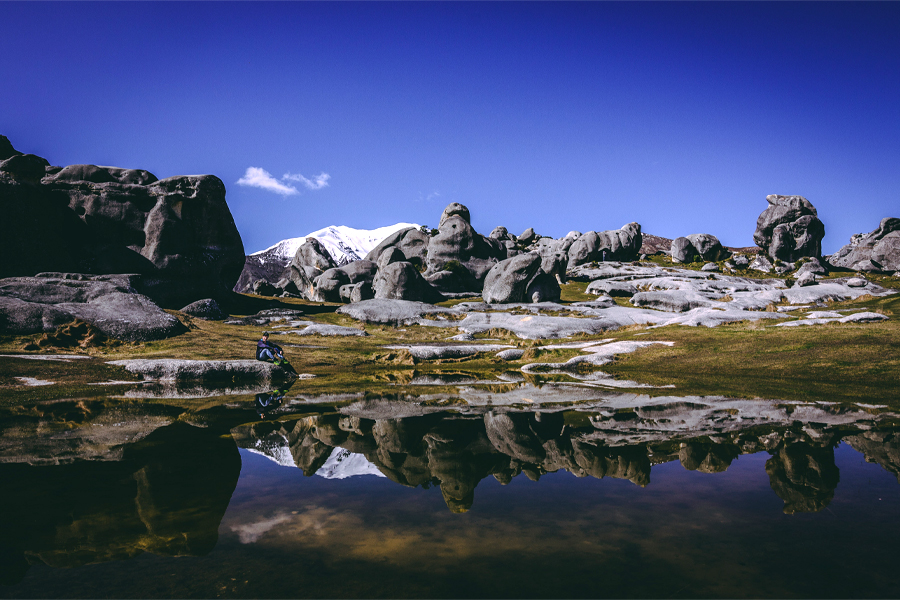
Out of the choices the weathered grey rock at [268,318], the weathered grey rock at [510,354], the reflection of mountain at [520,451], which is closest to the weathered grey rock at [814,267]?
the weathered grey rock at [510,354]

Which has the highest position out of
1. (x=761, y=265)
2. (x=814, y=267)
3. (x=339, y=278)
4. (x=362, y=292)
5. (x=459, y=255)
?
(x=761, y=265)

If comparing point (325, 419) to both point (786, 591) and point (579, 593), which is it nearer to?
point (579, 593)

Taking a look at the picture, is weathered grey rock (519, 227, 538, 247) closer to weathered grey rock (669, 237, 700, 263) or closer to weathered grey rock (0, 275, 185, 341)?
weathered grey rock (669, 237, 700, 263)

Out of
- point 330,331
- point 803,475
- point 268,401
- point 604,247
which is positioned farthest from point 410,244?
point 803,475

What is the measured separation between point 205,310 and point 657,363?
4013 centimetres

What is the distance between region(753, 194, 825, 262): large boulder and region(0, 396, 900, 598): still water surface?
102053 mm

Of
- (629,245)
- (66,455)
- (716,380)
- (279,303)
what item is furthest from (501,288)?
(629,245)

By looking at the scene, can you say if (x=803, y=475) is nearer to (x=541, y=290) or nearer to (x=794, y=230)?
(x=541, y=290)

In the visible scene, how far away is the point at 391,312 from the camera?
4912 cm

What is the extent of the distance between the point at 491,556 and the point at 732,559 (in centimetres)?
270

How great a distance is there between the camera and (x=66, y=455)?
9.53 metres

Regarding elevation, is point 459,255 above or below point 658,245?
below

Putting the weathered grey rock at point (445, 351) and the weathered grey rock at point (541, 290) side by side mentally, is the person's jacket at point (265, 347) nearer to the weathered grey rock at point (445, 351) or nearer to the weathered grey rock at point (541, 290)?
the weathered grey rock at point (445, 351)

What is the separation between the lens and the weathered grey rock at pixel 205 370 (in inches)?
845
